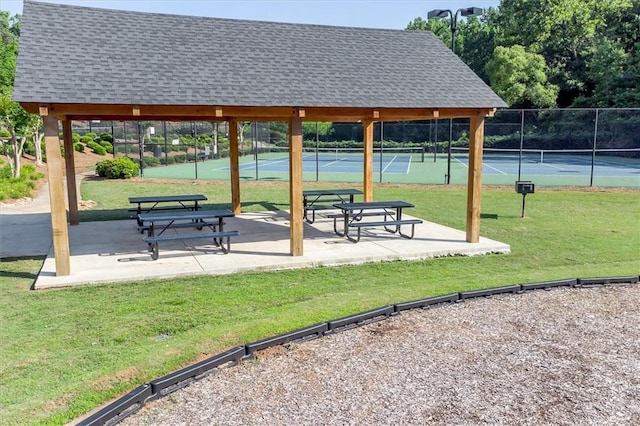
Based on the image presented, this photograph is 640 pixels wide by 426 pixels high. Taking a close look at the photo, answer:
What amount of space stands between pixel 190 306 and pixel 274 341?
1599 mm

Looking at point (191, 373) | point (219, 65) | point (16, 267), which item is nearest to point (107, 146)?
point (16, 267)

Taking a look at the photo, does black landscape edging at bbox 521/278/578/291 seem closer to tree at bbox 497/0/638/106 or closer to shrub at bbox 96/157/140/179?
shrub at bbox 96/157/140/179

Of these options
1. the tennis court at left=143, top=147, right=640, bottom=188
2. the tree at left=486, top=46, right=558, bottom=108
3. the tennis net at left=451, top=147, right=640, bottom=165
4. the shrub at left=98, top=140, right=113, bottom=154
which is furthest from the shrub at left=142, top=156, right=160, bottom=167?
the tree at left=486, top=46, right=558, bottom=108

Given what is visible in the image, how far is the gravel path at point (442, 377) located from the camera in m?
3.85

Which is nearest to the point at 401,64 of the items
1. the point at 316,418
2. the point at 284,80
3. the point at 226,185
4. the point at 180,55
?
the point at 284,80

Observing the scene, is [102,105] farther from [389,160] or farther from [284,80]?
[389,160]

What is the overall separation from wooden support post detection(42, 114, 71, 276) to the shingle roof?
461mm

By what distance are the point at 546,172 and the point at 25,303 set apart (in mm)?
24523

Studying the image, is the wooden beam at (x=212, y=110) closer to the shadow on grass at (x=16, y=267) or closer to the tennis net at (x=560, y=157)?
the shadow on grass at (x=16, y=267)

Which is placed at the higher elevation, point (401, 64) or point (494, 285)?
point (401, 64)

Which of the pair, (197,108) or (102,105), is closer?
(102,105)

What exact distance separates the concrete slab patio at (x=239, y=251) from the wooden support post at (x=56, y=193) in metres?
0.28

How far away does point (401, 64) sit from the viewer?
10.2 meters

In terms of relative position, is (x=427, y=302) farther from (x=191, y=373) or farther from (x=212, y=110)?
(x=212, y=110)
